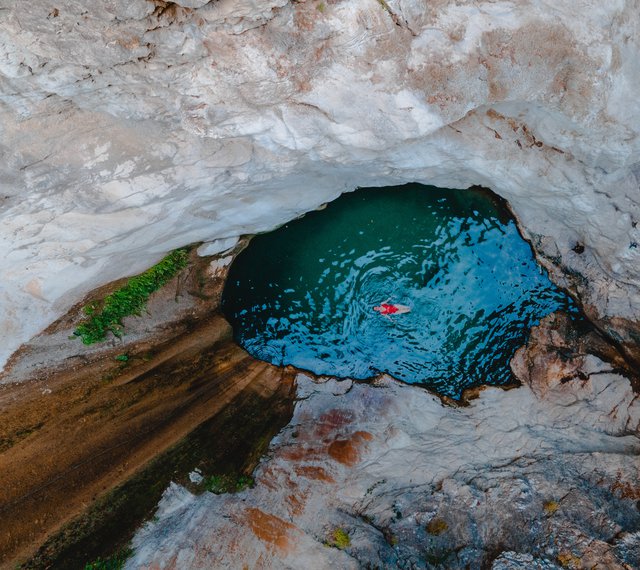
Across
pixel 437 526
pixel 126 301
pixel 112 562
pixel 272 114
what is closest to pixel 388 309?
pixel 437 526

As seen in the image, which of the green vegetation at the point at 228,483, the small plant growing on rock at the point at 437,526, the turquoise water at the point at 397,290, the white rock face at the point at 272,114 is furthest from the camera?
the turquoise water at the point at 397,290

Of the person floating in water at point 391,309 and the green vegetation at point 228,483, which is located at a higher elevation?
the person floating in water at point 391,309

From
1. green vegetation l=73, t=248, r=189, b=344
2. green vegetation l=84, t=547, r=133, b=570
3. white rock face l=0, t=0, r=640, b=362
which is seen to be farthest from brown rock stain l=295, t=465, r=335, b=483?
white rock face l=0, t=0, r=640, b=362

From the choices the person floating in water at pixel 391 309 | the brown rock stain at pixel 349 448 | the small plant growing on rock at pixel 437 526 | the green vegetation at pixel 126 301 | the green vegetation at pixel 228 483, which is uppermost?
the green vegetation at pixel 126 301

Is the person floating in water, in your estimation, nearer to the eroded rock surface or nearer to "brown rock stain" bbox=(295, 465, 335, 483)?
the eroded rock surface

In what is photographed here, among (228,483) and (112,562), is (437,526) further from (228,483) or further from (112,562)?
(112,562)

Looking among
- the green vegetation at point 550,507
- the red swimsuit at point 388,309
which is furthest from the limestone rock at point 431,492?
the red swimsuit at point 388,309

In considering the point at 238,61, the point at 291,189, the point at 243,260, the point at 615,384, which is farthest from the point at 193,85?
Answer: the point at 615,384

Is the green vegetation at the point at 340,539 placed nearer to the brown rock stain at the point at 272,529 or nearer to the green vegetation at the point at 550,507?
the brown rock stain at the point at 272,529
